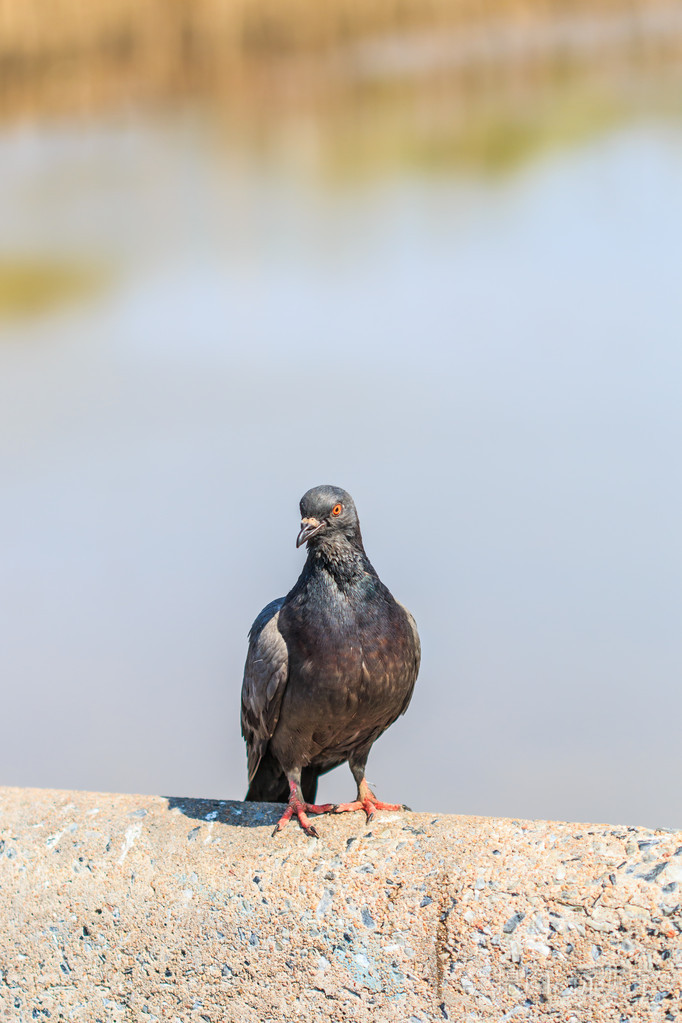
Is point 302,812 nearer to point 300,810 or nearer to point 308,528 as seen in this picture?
point 300,810

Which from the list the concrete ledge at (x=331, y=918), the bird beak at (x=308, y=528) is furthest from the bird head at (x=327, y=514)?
the concrete ledge at (x=331, y=918)

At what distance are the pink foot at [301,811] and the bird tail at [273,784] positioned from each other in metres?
0.42

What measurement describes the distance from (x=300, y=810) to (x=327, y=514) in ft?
3.90

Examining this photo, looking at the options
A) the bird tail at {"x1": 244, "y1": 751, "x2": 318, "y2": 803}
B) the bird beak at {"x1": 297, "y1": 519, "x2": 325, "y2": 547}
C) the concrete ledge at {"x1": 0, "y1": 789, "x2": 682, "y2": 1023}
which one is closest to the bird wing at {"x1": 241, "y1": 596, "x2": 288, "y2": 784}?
the bird tail at {"x1": 244, "y1": 751, "x2": 318, "y2": 803}

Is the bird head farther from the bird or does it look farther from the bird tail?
the bird tail

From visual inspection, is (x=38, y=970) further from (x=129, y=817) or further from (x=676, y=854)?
(x=676, y=854)

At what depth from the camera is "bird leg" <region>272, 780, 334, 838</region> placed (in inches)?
148

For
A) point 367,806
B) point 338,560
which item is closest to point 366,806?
point 367,806

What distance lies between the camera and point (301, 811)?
→ 3820 millimetres

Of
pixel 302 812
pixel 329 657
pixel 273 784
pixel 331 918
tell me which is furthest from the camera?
pixel 273 784

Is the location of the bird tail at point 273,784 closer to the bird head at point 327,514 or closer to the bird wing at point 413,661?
the bird wing at point 413,661

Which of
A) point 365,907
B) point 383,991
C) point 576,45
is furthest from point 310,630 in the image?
point 576,45

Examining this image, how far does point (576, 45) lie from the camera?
8.83 metres

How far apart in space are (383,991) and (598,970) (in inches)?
29.4
